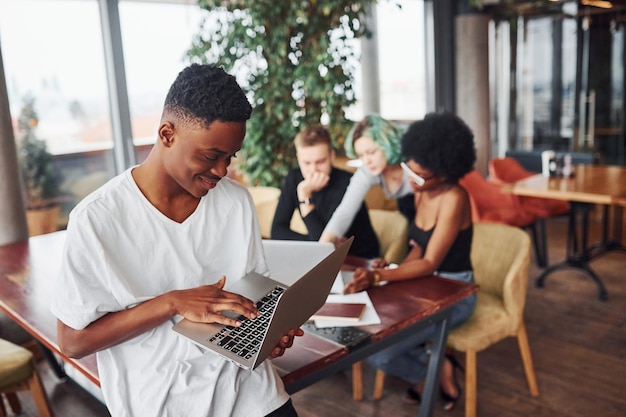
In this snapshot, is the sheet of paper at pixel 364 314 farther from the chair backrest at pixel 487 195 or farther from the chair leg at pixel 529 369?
the chair backrest at pixel 487 195

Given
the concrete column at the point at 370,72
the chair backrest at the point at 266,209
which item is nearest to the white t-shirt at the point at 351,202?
the chair backrest at the point at 266,209

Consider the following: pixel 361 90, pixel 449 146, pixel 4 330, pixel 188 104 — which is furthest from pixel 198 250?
pixel 361 90

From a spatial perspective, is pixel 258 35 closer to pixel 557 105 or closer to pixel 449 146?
pixel 449 146

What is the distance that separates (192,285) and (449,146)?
1.69m

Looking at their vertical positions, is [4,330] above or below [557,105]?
below

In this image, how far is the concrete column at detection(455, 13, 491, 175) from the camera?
7.48 m

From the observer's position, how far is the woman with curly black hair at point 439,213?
8.64 ft

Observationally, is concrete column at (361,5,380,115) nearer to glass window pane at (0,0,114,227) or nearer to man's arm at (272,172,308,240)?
glass window pane at (0,0,114,227)

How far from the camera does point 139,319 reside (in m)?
1.30

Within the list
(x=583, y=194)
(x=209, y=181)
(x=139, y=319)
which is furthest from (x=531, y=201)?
(x=139, y=319)

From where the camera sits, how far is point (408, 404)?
3.00 meters

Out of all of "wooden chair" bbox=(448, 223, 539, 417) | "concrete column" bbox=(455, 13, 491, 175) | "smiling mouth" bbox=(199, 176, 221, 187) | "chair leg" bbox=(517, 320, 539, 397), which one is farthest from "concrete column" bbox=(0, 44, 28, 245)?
"concrete column" bbox=(455, 13, 491, 175)

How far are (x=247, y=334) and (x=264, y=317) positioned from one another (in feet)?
0.27

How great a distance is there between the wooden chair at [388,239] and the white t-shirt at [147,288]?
1.66m
